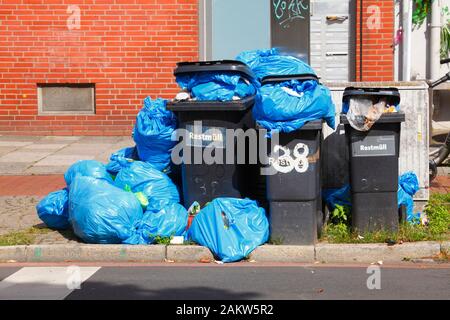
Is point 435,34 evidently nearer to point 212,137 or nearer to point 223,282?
point 212,137

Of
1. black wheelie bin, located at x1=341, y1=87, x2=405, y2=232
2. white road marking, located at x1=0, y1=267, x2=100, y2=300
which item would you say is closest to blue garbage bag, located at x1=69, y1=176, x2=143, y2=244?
white road marking, located at x1=0, y1=267, x2=100, y2=300

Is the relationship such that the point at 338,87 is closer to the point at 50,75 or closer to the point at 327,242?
the point at 327,242

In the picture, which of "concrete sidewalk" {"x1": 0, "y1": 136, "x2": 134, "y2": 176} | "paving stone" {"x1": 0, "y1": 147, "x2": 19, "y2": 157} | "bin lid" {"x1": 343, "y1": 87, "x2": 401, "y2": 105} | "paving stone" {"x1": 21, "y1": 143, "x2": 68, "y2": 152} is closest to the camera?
"bin lid" {"x1": 343, "y1": 87, "x2": 401, "y2": 105}

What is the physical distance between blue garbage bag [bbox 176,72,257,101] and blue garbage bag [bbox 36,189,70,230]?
174 cm

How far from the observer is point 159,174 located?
8430 mm

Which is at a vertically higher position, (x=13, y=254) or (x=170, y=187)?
(x=170, y=187)

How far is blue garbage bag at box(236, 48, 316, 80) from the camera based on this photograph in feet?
26.7

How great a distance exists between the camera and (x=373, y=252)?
24.9ft

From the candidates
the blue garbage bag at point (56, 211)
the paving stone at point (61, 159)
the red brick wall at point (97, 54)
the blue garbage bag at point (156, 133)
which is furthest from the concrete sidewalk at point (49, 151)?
the blue garbage bag at point (156, 133)

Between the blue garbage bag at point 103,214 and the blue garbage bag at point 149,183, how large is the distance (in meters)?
0.26

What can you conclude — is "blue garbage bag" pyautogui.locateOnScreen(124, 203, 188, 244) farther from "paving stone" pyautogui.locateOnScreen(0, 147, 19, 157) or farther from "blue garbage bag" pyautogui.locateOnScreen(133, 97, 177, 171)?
"paving stone" pyautogui.locateOnScreen(0, 147, 19, 157)

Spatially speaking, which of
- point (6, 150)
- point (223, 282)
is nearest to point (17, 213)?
point (223, 282)

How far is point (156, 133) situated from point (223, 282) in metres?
2.21

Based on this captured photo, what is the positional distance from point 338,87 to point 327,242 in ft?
5.96
